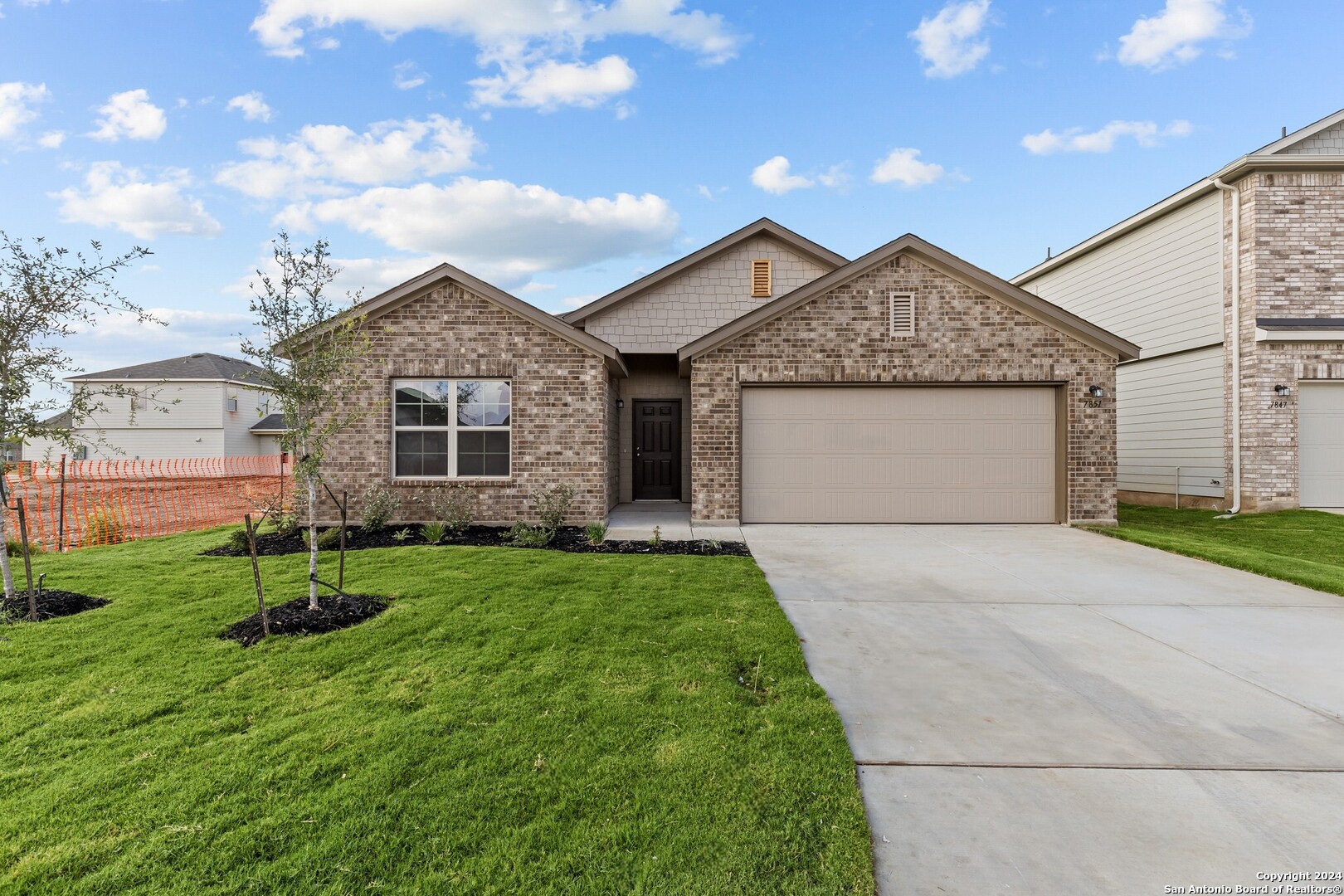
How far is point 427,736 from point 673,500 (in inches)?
454

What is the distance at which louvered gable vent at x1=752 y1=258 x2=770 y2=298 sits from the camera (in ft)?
45.1

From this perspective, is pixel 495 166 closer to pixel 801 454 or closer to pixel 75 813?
pixel 801 454

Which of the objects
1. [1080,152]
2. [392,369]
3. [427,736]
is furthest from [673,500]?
[1080,152]

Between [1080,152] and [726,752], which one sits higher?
[1080,152]

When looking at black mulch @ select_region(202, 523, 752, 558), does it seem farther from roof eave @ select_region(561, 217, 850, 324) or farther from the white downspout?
the white downspout

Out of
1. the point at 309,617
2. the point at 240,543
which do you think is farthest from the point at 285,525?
the point at 309,617

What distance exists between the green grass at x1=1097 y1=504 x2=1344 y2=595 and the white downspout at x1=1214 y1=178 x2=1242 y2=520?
0.74m

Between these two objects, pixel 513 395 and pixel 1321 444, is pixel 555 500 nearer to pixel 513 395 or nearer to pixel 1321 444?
pixel 513 395

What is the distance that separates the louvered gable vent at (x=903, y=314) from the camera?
1028 cm

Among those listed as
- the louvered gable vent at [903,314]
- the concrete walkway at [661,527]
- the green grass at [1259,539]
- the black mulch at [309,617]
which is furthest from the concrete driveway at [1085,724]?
the louvered gable vent at [903,314]

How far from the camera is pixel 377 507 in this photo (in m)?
9.80

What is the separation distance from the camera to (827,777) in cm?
267

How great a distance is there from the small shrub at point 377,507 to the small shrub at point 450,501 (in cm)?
41

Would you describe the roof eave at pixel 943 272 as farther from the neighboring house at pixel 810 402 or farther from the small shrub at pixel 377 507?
the small shrub at pixel 377 507
